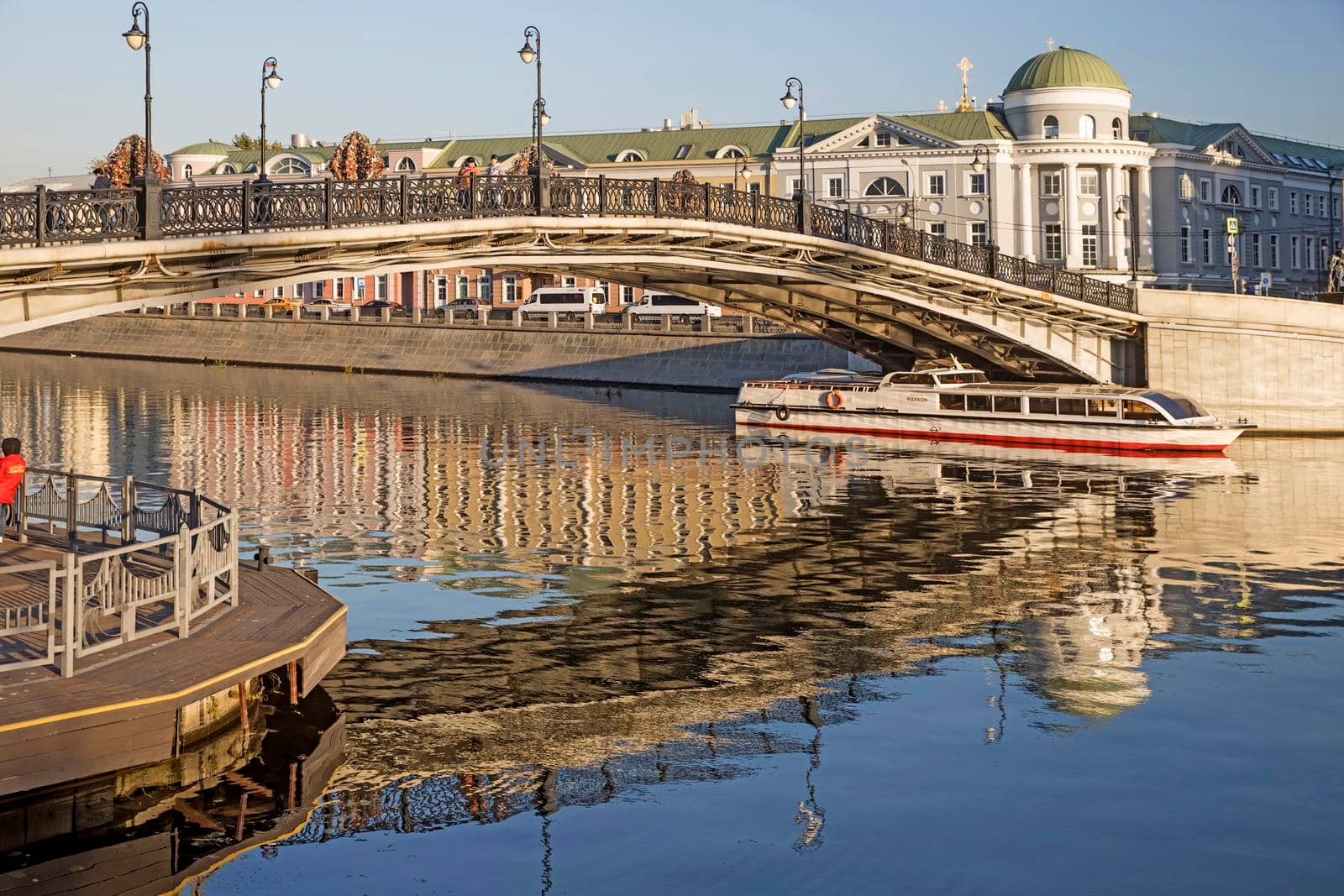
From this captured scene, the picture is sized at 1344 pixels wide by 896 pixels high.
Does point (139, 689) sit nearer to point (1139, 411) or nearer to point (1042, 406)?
point (1139, 411)

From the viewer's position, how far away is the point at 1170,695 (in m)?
19.2

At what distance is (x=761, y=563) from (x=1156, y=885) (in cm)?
1610

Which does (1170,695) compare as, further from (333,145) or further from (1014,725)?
(333,145)

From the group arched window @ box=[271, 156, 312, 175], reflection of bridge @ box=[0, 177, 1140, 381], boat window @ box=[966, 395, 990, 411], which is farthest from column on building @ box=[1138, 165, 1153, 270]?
boat window @ box=[966, 395, 990, 411]

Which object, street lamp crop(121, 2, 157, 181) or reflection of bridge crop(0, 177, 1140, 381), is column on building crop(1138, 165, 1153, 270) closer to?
reflection of bridge crop(0, 177, 1140, 381)

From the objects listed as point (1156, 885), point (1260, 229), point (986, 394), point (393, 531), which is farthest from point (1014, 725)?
point (1260, 229)

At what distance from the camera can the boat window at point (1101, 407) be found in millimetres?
49438

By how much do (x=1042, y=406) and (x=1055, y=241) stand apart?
56.3 meters

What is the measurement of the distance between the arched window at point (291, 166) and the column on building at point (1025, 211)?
47513mm

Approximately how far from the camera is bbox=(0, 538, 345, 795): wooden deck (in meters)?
14.2

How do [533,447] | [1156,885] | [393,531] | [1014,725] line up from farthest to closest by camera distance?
[533,447]
[393,531]
[1014,725]
[1156,885]

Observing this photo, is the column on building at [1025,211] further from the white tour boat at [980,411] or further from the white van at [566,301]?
the white tour boat at [980,411]

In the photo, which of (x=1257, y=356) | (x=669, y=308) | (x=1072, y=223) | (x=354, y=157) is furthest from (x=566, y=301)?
(x=1257, y=356)

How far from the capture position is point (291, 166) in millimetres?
116062
